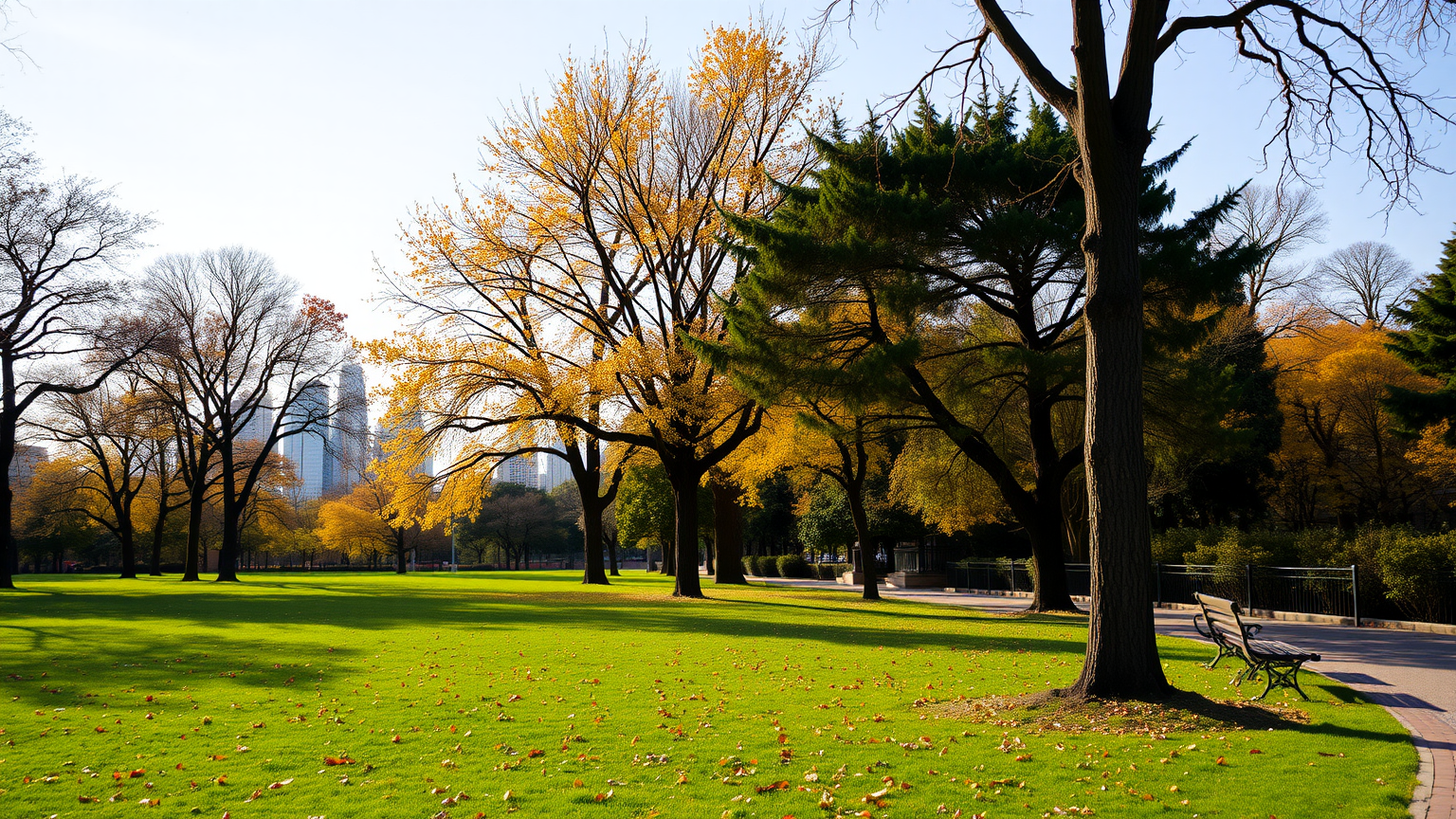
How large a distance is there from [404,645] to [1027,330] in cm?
1440

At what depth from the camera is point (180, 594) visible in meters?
27.8

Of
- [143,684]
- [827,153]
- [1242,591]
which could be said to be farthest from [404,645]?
[1242,591]

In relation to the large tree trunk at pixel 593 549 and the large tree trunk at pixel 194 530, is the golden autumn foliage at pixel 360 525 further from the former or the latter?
the large tree trunk at pixel 593 549

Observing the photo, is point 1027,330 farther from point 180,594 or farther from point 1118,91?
point 180,594

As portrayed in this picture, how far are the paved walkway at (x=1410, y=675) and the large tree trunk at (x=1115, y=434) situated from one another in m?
2.05

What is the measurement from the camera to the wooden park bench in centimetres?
841

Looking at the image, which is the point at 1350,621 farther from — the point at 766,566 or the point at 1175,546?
the point at 766,566

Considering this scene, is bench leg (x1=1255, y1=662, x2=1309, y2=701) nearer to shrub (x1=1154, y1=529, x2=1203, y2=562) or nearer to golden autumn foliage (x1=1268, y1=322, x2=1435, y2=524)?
shrub (x1=1154, y1=529, x2=1203, y2=562)

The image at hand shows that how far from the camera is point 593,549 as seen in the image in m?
38.9

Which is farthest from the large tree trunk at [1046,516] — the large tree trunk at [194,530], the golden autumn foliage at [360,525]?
the golden autumn foliage at [360,525]

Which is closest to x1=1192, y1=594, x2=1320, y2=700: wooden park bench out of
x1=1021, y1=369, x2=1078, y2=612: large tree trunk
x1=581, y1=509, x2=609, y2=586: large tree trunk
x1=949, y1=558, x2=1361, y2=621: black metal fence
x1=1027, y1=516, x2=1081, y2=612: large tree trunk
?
x1=949, y1=558, x2=1361, y2=621: black metal fence

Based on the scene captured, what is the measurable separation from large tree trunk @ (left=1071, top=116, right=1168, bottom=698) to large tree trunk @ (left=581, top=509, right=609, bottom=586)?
31840mm

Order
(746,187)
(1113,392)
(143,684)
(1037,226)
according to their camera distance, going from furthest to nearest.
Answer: (746,187) → (1037,226) → (143,684) → (1113,392)

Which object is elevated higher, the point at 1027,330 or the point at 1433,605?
the point at 1027,330
